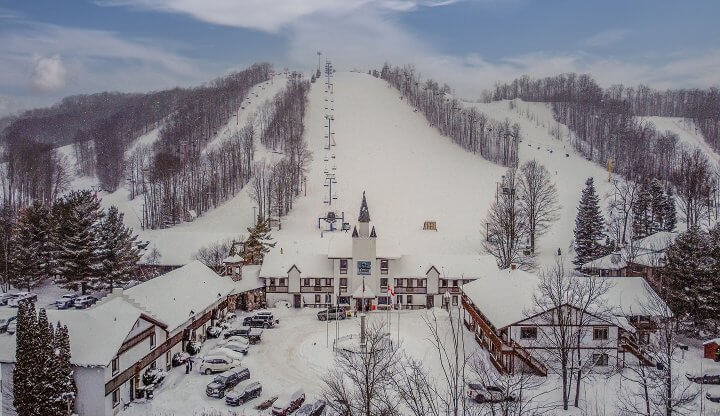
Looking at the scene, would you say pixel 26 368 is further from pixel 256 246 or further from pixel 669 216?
pixel 669 216

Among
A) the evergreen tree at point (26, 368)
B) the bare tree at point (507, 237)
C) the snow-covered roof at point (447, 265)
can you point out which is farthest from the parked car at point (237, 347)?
the bare tree at point (507, 237)

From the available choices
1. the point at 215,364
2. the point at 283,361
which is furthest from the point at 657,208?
the point at 215,364

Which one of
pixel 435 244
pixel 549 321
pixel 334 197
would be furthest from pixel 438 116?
pixel 549 321

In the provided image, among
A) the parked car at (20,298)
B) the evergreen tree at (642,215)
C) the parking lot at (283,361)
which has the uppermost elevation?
the evergreen tree at (642,215)

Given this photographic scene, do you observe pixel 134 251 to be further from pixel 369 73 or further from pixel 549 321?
pixel 369 73

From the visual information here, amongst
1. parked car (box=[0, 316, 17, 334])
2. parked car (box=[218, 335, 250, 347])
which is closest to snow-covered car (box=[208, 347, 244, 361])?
parked car (box=[218, 335, 250, 347])

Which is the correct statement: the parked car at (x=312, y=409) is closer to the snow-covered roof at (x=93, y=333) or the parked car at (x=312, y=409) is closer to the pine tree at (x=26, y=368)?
the snow-covered roof at (x=93, y=333)

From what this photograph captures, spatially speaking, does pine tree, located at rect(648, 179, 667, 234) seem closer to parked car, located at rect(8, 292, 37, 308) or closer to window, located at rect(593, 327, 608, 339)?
window, located at rect(593, 327, 608, 339)
